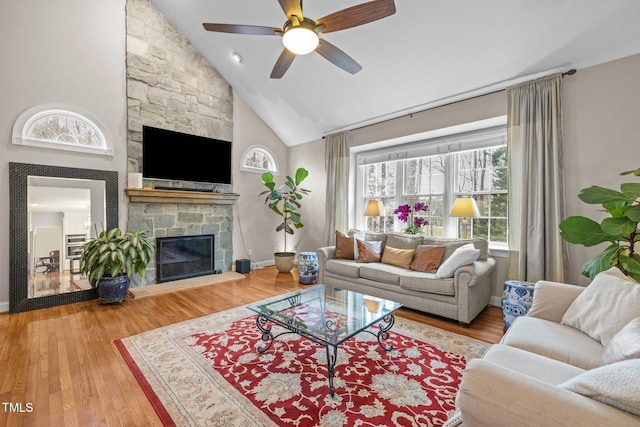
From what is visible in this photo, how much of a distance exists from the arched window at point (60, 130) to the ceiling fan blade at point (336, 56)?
3330 millimetres

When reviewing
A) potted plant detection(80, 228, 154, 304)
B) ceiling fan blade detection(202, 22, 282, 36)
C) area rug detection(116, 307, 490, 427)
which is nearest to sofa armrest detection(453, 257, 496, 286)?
area rug detection(116, 307, 490, 427)

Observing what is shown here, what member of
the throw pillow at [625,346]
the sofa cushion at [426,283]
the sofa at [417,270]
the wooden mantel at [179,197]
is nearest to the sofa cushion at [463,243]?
the sofa at [417,270]

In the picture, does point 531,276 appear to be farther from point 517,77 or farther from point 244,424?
point 244,424

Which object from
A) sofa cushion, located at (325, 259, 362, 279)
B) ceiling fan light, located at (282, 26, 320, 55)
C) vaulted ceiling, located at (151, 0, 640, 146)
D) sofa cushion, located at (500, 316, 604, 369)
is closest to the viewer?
sofa cushion, located at (500, 316, 604, 369)

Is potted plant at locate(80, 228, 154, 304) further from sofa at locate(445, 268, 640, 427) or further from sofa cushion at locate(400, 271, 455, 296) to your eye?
sofa at locate(445, 268, 640, 427)

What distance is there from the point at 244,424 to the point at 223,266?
3886mm

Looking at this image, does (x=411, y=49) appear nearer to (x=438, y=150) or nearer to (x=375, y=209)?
(x=438, y=150)

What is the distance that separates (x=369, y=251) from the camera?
3945 mm

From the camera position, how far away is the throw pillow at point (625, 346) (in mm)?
1075

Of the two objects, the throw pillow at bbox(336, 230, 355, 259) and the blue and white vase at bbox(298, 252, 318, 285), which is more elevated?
the throw pillow at bbox(336, 230, 355, 259)

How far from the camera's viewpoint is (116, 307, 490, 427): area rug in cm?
164

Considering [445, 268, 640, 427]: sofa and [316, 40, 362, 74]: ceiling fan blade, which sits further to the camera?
[316, 40, 362, 74]: ceiling fan blade

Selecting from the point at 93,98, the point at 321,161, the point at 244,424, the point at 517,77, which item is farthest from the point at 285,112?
the point at 244,424

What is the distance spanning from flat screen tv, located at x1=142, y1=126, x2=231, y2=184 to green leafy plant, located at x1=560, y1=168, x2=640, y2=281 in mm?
4870
